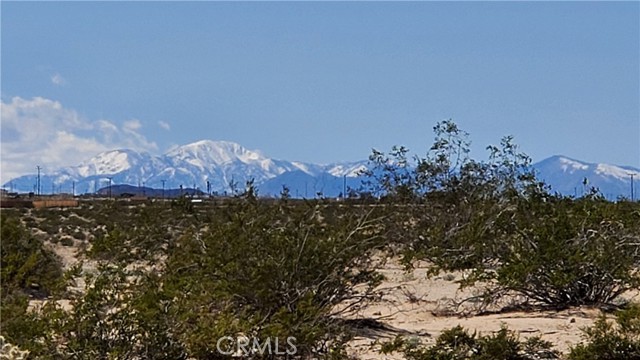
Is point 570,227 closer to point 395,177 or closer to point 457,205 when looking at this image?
point 457,205

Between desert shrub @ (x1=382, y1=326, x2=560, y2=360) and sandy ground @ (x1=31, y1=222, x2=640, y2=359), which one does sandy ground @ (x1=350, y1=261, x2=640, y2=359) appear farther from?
desert shrub @ (x1=382, y1=326, x2=560, y2=360)

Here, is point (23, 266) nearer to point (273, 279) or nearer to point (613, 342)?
point (273, 279)

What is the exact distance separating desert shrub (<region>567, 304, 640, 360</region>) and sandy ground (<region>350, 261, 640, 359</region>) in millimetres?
956

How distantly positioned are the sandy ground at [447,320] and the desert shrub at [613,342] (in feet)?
3.14

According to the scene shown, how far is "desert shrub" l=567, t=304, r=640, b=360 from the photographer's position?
917 centimetres

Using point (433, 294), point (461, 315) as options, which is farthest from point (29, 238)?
point (461, 315)

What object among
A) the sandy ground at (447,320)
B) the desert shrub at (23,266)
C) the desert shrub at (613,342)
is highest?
the desert shrub at (23,266)

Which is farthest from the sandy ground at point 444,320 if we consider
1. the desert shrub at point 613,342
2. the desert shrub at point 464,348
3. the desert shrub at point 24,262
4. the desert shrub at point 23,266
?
the desert shrub at point 24,262

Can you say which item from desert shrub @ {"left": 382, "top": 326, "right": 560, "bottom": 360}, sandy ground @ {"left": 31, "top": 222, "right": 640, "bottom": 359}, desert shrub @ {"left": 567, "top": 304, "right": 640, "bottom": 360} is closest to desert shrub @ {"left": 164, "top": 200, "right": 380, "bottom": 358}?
sandy ground @ {"left": 31, "top": 222, "right": 640, "bottom": 359}

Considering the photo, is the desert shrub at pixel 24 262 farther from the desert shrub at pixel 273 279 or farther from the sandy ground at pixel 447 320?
the sandy ground at pixel 447 320

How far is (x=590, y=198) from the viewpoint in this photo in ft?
55.0

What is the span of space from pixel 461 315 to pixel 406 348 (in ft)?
14.3

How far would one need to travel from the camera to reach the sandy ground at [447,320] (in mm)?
11125

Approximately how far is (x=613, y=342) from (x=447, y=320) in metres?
4.41
